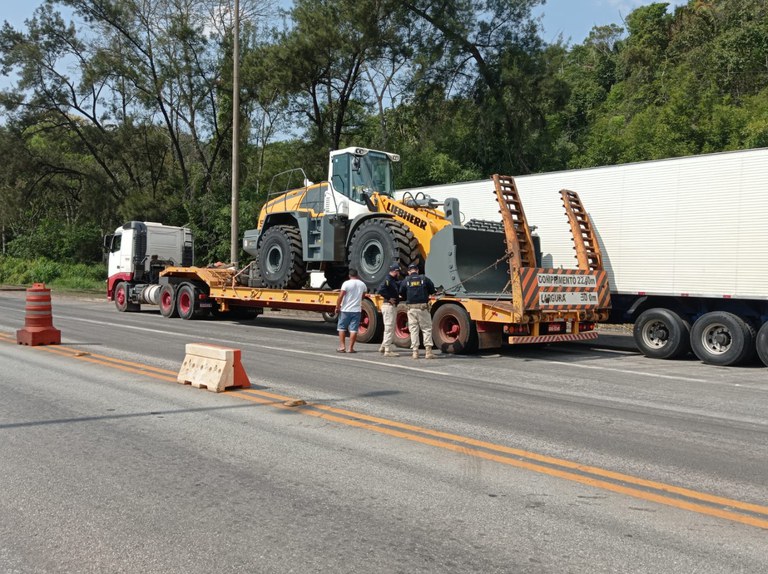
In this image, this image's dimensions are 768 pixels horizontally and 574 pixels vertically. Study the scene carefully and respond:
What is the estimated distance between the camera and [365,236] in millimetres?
14773

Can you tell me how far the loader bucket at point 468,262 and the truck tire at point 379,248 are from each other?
0.57m

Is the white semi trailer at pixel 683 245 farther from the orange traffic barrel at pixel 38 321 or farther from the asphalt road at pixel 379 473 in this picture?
the orange traffic barrel at pixel 38 321

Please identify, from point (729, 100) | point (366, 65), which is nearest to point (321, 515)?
point (366, 65)

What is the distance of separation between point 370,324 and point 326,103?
64.7 ft

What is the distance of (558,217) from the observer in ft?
48.8

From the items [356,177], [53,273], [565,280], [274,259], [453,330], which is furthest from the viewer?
[53,273]

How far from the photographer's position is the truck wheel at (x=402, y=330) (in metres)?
14.0

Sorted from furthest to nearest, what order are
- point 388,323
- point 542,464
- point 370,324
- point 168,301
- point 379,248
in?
point 168,301, point 370,324, point 379,248, point 388,323, point 542,464

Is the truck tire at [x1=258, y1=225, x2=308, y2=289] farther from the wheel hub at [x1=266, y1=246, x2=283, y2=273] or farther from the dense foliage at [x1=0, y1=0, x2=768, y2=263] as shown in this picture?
the dense foliage at [x1=0, y1=0, x2=768, y2=263]

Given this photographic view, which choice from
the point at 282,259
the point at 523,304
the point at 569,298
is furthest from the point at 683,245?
the point at 282,259

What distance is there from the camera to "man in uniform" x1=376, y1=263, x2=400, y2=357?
12.8 m

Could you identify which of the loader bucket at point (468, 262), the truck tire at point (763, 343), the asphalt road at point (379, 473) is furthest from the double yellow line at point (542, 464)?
the truck tire at point (763, 343)

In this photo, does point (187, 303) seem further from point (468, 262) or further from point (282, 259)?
point (468, 262)

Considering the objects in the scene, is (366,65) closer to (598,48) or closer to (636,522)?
(636,522)
